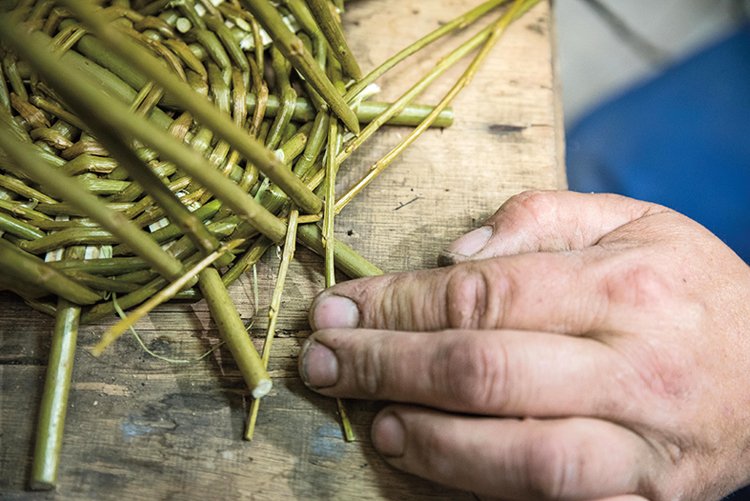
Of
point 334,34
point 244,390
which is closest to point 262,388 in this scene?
point 244,390

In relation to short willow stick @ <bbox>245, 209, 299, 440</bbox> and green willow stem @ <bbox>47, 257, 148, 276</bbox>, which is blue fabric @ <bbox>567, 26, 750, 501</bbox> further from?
green willow stem @ <bbox>47, 257, 148, 276</bbox>

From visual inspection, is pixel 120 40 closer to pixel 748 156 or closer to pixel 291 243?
pixel 291 243

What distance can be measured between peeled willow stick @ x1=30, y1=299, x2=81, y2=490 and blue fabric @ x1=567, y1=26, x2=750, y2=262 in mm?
948

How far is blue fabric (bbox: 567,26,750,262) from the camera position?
1191 mm

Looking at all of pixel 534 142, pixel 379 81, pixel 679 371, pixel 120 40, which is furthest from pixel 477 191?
pixel 120 40

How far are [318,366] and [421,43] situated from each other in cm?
48

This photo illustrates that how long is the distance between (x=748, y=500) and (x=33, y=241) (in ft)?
3.33

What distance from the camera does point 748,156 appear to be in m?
1.23

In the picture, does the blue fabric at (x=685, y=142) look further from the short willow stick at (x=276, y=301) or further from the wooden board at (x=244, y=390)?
the short willow stick at (x=276, y=301)

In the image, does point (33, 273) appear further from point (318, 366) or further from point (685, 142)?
point (685, 142)

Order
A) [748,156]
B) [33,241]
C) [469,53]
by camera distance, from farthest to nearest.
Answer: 1. [748,156]
2. [469,53]
3. [33,241]

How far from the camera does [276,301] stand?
2.38 ft

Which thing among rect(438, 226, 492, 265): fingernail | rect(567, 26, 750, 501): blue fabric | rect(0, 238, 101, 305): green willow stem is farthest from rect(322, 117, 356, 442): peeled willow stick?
rect(567, 26, 750, 501): blue fabric

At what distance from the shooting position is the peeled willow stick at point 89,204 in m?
0.54
